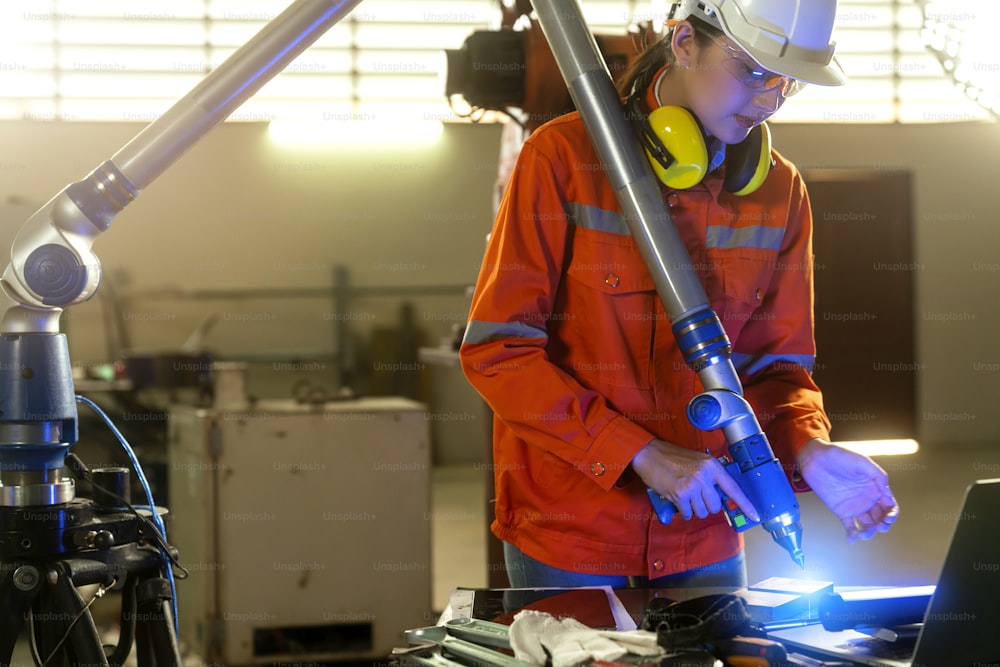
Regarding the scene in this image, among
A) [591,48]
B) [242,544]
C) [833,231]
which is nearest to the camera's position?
[591,48]

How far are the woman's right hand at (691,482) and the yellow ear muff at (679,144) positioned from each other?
1.16 feet

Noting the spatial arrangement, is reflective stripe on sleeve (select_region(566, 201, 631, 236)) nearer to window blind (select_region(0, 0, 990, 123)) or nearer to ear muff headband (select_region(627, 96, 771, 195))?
ear muff headband (select_region(627, 96, 771, 195))

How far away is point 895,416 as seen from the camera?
6.12m

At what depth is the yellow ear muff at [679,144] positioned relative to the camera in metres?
1.20

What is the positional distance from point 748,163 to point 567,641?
0.74 m

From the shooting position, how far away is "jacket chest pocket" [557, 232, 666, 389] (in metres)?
1.25

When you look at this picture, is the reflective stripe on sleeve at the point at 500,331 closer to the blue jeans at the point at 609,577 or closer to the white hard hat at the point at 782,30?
the blue jeans at the point at 609,577

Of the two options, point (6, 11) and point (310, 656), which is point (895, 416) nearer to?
point (310, 656)

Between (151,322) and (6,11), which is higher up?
(6,11)

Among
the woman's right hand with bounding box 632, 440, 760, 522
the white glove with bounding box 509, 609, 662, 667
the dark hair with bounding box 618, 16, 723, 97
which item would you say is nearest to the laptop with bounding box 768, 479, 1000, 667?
the white glove with bounding box 509, 609, 662, 667

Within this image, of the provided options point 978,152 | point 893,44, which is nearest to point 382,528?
point 893,44

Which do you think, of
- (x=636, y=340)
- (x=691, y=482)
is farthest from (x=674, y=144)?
(x=691, y=482)

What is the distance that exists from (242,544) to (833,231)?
4.31 metres

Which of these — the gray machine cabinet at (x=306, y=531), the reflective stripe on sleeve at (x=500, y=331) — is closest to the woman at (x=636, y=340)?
the reflective stripe on sleeve at (x=500, y=331)
